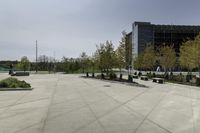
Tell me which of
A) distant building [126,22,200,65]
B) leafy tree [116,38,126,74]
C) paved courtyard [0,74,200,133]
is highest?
distant building [126,22,200,65]

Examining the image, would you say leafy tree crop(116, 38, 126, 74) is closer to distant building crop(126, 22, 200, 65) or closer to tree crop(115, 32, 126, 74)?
tree crop(115, 32, 126, 74)

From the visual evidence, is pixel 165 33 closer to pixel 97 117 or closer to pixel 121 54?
pixel 121 54

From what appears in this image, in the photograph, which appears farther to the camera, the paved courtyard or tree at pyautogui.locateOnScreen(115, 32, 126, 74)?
tree at pyautogui.locateOnScreen(115, 32, 126, 74)

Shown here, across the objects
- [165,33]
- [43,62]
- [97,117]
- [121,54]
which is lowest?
[97,117]

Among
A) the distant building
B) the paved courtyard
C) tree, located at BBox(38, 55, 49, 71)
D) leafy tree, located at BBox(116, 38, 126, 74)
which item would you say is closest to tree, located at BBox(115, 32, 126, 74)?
leafy tree, located at BBox(116, 38, 126, 74)

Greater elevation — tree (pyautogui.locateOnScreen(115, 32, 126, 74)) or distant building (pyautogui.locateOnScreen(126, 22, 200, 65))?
distant building (pyautogui.locateOnScreen(126, 22, 200, 65))

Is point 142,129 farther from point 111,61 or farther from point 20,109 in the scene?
point 111,61

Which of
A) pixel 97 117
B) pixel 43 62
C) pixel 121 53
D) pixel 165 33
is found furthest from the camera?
pixel 165 33

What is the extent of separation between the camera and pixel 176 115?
12.7 metres

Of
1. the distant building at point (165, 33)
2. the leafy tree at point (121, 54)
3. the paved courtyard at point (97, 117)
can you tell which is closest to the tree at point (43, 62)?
the distant building at point (165, 33)

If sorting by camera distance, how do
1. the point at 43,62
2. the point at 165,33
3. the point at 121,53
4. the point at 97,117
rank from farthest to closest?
the point at 165,33, the point at 43,62, the point at 121,53, the point at 97,117

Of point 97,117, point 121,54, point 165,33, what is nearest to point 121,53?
point 121,54

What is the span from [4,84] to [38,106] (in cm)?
1067

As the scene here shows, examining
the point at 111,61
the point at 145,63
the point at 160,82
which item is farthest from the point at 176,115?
the point at 145,63
